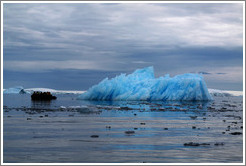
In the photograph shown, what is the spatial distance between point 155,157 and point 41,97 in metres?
64.2

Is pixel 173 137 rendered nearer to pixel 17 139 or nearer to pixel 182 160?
pixel 182 160

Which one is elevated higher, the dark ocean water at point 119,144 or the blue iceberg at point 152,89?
the blue iceberg at point 152,89

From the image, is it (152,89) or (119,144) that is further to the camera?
(152,89)

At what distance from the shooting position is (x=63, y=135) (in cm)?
1786

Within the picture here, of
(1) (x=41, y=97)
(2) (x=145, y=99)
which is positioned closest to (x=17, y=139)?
(2) (x=145, y=99)

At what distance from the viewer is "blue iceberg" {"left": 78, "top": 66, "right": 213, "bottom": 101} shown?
197 feet

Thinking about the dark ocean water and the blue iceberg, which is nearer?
the dark ocean water

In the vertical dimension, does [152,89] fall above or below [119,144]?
above

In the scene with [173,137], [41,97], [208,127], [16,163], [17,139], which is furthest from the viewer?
[41,97]

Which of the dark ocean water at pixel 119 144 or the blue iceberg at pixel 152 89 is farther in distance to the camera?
the blue iceberg at pixel 152 89

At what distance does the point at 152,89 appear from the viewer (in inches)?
2415

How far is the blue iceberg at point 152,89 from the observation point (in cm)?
5997

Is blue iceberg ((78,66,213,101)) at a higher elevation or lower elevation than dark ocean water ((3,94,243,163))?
higher

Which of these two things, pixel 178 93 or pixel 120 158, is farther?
pixel 178 93
